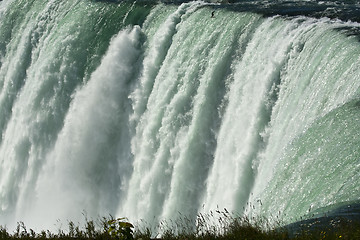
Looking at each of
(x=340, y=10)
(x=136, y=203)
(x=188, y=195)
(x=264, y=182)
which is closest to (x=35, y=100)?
(x=136, y=203)

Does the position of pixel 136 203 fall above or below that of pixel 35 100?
below

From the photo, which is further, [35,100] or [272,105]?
[35,100]

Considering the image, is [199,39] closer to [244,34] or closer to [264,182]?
[244,34]

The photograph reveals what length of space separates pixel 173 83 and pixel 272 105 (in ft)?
13.3

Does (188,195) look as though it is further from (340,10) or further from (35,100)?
(35,100)

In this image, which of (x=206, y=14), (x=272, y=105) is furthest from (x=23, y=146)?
(x=272, y=105)

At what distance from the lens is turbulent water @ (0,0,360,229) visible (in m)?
13.2

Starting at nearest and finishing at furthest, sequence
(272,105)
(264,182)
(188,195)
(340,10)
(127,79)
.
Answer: (264,182) < (272,105) < (188,195) < (340,10) < (127,79)

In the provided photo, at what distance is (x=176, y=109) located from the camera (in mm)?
18906

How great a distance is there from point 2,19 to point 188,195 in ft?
46.7

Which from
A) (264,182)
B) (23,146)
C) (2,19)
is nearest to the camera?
(264,182)

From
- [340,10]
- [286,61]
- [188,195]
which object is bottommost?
[188,195]

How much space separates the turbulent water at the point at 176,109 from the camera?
13.2 meters

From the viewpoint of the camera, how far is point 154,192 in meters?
18.9
